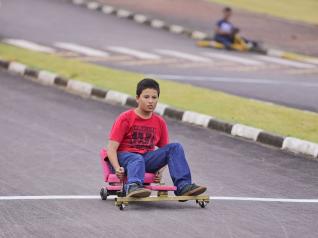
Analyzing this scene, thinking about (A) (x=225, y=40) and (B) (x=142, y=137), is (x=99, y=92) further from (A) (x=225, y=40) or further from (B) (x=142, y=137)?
(A) (x=225, y=40)

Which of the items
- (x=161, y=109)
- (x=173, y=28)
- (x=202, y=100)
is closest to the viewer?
(x=161, y=109)

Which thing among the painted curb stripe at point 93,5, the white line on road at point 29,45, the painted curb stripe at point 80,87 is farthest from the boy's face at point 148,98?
the painted curb stripe at point 93,5

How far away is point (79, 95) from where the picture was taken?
725 inches

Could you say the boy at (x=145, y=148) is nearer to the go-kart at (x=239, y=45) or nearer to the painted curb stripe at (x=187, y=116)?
the painted curb stripe at (x=187, y=116)

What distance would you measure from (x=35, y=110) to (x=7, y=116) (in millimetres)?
846

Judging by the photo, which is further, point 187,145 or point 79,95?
point 79,95

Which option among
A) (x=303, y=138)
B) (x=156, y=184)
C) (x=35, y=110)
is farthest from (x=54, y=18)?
(x=156, y=184)

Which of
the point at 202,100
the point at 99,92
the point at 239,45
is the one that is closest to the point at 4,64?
the point at 99,92

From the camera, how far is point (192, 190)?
9758 mm

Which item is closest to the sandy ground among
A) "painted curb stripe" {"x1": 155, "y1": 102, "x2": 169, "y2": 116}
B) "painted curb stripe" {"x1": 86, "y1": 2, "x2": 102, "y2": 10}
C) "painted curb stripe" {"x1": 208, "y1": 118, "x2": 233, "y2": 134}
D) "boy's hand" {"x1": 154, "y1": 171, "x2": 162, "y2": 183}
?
"painted curb stripe" {"x1": 86, "y1": 2, "x2": 102, "y2": 10}

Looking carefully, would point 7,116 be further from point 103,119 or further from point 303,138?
point 303,138

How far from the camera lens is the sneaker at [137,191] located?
9484 mm

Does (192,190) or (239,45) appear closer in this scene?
(192,190)

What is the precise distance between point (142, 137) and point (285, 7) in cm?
2715
